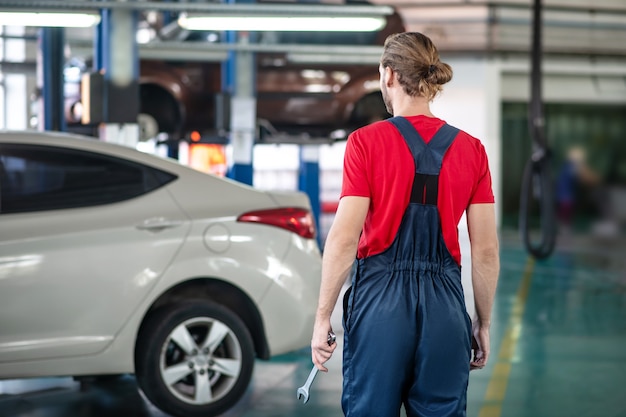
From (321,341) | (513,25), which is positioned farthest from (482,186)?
(513,25)

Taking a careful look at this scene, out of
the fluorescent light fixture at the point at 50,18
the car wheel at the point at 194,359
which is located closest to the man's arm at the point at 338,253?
the car wheel at the point at 194,359

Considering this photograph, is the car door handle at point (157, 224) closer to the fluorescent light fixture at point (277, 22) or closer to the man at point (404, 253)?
the man at point (404, 253)

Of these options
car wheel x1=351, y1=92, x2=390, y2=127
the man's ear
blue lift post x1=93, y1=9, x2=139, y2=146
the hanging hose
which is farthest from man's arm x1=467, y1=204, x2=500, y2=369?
car wheel x1=351, y1=92, x2=390, y2=127

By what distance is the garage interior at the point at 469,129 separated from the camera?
232 inches

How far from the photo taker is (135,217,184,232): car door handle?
4887 mm

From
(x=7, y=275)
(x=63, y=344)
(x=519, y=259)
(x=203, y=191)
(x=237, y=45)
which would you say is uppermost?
(x=237, y=45)

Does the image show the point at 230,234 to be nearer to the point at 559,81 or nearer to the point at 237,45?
the point at 237,45

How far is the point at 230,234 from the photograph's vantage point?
5023mm

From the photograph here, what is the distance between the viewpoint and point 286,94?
12.4 m

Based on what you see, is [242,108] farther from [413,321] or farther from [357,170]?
[413,321]

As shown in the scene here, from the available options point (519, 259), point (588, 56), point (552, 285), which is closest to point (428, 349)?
point (552, 285)

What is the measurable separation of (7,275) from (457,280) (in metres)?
2.61

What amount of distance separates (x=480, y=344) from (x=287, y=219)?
2290 millimetres

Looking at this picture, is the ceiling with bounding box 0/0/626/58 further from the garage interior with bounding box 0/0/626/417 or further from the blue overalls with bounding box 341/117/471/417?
the blue overalls with bounding box 341/117/471/417
